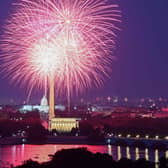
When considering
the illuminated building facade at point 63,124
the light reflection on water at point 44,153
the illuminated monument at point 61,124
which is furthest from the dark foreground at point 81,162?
the illuminated building facade at point 63,124

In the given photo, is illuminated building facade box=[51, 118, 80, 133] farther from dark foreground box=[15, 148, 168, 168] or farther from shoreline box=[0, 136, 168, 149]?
dark foreground box=[15, 148, 168, 168]

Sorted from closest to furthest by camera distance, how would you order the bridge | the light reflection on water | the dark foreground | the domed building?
the dark foreground < the light reflection on water < the bridge < the domed building

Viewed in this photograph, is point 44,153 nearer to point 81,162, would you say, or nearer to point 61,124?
point 81,162

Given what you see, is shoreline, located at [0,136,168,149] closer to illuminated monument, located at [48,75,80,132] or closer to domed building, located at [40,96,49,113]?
illuminated monument, located at [48,75,80,132]

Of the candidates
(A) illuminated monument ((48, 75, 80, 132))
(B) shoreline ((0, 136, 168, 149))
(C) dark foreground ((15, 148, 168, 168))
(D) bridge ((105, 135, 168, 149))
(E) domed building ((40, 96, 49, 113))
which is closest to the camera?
(C) dark foreground ((15, 148, 168, 168))

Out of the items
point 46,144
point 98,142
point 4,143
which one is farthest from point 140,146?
point 4,143

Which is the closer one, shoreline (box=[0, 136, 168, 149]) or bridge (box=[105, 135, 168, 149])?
bridge (box=[105, 135, 168, 149])

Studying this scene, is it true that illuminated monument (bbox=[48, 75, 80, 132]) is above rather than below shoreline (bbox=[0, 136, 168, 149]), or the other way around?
above

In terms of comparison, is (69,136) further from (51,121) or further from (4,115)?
(4,115)

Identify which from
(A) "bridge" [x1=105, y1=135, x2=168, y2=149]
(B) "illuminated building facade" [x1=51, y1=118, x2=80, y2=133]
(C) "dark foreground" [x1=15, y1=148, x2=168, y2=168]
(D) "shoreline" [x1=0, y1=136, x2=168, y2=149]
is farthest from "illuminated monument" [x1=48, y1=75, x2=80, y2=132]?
(C) "dark foreground" [x1=15, y1=148, x2=168, y2=168]

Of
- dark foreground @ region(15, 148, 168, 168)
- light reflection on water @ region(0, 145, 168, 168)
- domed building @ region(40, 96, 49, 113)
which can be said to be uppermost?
domed building @ region(40, 96, 49, 113)
